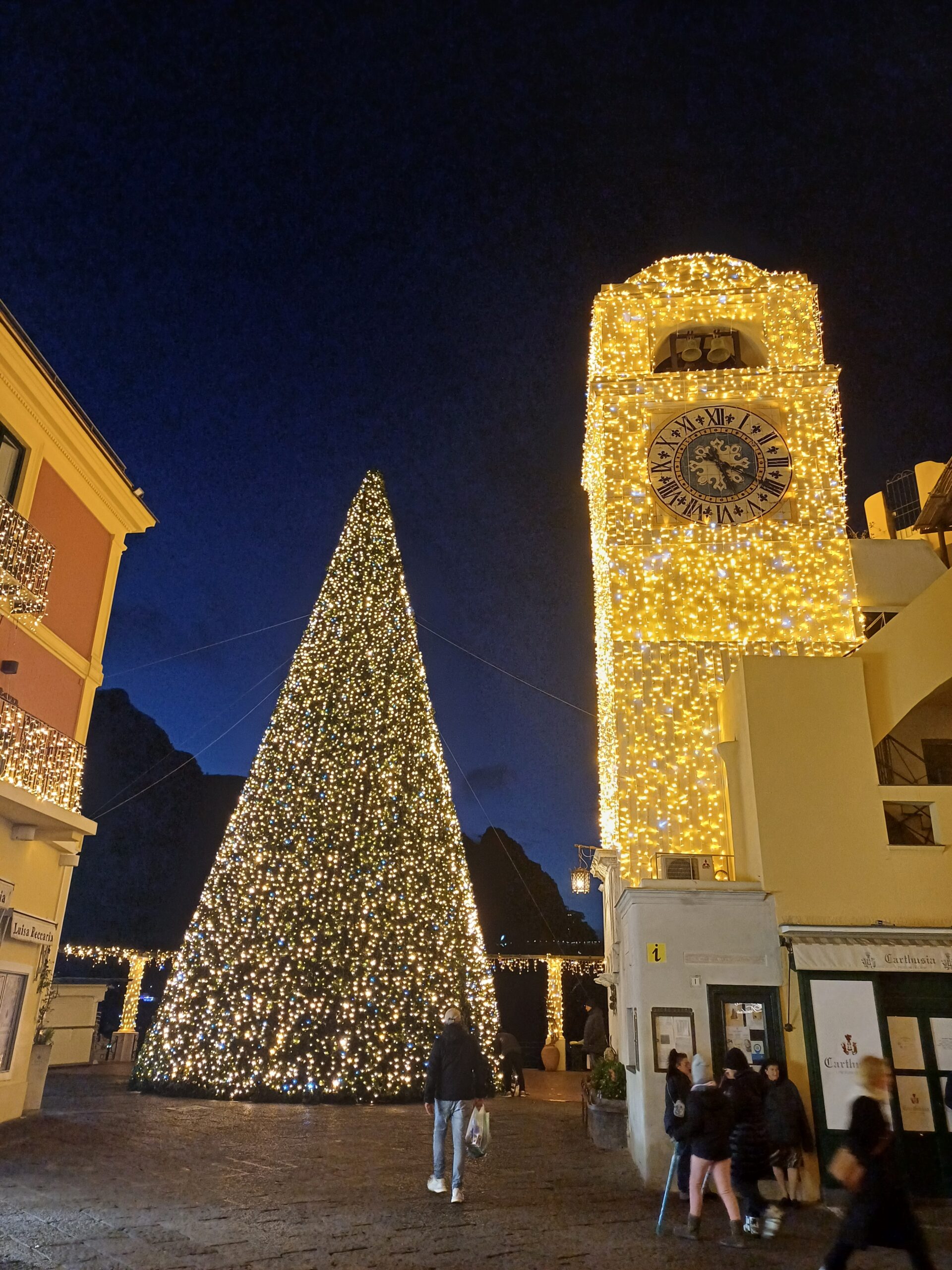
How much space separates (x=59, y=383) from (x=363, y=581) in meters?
6.32

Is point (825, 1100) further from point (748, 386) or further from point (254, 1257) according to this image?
point (748, 386)

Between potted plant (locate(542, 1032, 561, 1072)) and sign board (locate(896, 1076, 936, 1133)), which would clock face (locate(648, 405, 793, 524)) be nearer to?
sign board (locate(896, 1076, 936, 1133))

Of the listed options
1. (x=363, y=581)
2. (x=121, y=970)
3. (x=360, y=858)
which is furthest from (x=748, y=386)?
(x=121, y=970)

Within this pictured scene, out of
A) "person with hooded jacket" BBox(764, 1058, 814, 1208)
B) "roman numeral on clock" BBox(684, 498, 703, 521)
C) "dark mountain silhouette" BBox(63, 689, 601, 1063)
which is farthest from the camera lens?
"dark mountain silhouette" BBox(63, 689, 601, 1063)

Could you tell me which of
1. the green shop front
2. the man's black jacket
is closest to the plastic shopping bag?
the man's black jacket

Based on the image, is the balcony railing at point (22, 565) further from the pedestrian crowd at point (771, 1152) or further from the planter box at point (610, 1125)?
the planter box at point (610, 1125)

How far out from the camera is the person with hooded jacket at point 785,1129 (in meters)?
7.71

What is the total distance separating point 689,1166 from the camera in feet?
23.6

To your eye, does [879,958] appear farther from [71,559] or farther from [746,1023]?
[71,559]

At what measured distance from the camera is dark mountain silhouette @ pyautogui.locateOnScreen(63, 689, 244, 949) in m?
30.8

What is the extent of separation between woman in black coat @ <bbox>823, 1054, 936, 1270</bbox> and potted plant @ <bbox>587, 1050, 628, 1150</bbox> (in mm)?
6340

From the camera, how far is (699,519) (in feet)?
47.4

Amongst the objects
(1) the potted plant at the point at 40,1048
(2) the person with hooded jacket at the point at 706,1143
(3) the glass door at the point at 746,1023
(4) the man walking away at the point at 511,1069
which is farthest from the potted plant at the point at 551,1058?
(2) the person with hooded jacket at the point at 706,1143

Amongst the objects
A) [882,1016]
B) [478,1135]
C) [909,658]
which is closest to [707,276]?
[909,658]
